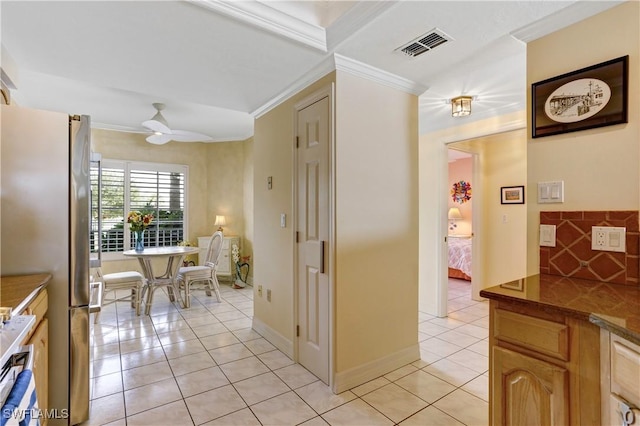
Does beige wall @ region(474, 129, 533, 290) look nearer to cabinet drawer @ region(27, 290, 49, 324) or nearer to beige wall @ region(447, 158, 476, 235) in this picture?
beige wall @ region(447, 158, 476, 235)

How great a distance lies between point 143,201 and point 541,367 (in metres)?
5.92

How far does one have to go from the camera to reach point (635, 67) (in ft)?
4.94

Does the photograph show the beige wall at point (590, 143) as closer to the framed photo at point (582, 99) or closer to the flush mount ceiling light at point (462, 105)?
the framed photo at point (582, 99)

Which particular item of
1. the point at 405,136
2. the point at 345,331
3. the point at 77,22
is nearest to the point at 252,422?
the point at 345,331

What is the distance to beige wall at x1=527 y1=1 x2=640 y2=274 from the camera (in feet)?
4.98

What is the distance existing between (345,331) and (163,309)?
3.00 m

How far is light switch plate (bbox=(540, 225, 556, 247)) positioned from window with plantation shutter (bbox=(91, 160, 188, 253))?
18.2ft

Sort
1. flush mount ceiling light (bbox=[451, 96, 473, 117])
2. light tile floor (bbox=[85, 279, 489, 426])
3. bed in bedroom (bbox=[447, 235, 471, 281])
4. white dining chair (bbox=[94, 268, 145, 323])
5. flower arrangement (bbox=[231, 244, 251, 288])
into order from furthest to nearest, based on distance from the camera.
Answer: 1. bed in bedroom (bbox=[447, 235, 471, 281])
2. flower arrangement (bbox=[231, 244, 251, 288])
3. white dining chair (bbox=[94, 268, 145, 323])
4. flush mount ceiling light (bbox=[451, 96, 473, 117])
5. light tile floor (bbox=[85, 279, 489, 426])

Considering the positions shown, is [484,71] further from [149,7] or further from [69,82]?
[69,82]

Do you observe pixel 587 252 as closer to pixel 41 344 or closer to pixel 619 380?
pixel 619 380

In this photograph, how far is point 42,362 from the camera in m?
1.67

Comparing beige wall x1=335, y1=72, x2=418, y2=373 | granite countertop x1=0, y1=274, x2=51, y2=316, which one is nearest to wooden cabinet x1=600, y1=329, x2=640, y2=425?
beige wall x1=335, y1=72, x2=418, y2=373

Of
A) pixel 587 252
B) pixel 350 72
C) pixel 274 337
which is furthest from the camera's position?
pixel 274 337

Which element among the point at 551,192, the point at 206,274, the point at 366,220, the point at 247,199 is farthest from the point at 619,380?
the point at 247,199
